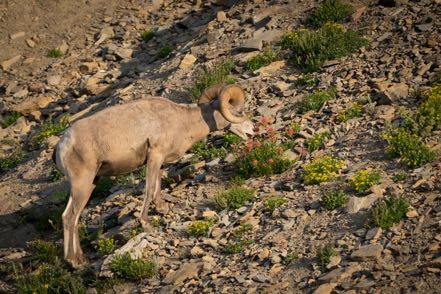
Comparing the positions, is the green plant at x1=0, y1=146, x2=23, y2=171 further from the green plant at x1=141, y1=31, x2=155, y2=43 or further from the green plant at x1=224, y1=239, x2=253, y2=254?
the green plant at x1=224, y1=239, x2=253, y2=254

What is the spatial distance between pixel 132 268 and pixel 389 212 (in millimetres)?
4506

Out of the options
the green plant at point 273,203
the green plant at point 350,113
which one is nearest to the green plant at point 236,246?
the green plant at point 273,203

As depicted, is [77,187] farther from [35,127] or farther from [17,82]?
[17,82]

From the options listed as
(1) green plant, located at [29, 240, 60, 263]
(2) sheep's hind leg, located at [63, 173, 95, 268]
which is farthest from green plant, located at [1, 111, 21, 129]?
(2) sheep's hind leg, located at [63, 173, 95, 268]

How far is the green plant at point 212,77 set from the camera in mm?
17938

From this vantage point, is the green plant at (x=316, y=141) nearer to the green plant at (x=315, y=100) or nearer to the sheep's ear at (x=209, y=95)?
the green plant at (x=315, y=100)

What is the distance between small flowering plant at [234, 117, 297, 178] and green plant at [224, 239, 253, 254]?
238cm

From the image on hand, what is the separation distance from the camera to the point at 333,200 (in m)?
12.5

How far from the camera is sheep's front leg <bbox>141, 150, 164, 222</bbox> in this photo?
13.6 metres

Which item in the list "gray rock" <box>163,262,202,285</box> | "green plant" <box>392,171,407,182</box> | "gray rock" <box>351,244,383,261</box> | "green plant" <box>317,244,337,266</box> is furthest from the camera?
"green plant" <box>392,171,407,182</box>

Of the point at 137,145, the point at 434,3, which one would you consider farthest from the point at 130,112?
the point at 434,3

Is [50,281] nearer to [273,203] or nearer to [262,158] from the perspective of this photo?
[273,203]

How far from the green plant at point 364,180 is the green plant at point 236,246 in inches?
85.7

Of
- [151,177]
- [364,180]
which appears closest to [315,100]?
[364,180]
